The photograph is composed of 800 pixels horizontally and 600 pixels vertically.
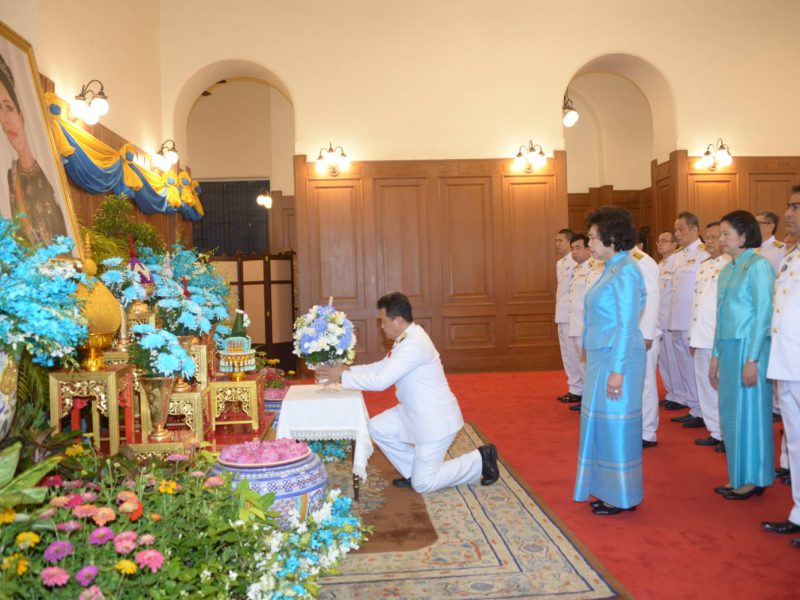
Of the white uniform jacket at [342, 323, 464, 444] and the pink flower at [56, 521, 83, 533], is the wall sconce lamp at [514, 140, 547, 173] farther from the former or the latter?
the pink flower at [56, 521, 83, 533]

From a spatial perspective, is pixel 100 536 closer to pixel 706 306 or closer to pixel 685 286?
pixel 706 306

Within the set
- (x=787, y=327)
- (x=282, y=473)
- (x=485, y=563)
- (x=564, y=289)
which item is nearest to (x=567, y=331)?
(x=564, y=289)

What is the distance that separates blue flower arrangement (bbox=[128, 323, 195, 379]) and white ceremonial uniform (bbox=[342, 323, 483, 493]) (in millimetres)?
937

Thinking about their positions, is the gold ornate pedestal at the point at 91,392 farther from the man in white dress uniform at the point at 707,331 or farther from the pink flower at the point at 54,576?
the man in white dress uniform at the point at 707,331

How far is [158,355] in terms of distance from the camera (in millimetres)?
3891

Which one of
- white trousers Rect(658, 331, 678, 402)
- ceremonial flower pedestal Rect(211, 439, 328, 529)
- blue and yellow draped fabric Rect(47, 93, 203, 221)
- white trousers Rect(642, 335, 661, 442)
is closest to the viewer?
ceremonial flower pedestal Rect(211, 439, 328, 529)

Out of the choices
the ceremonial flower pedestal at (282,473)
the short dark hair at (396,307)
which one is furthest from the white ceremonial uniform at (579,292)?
the ceremonial flower pedestal at (282,473)

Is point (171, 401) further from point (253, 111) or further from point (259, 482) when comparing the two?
point (253, 111)

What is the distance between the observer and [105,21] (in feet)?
23.7

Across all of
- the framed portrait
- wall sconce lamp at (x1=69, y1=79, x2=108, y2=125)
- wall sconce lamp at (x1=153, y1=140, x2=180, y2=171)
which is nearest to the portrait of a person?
the framed portrait

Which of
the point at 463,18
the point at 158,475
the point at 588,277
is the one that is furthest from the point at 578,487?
the point at 463,18

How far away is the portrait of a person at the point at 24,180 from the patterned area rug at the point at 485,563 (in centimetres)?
301

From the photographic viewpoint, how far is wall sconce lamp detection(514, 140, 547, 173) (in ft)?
31.3

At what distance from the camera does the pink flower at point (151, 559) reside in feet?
6.18
